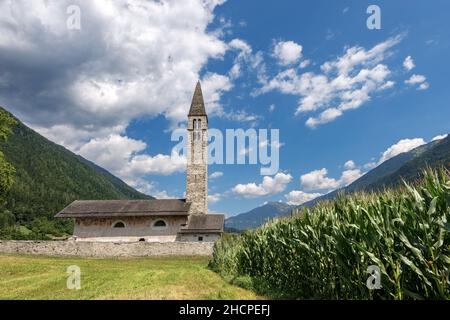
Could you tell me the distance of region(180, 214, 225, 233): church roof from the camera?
3725cm

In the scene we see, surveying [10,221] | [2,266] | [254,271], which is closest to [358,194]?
[254,271]

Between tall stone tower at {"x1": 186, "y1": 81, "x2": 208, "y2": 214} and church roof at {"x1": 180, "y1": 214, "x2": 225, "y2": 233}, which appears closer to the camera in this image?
church roof at {"x1": 180, "y1": 214, "x2": 225, "y2": 233}

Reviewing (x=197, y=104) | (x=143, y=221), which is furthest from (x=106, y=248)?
(x=197, y=104)

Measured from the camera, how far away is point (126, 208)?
40094mm

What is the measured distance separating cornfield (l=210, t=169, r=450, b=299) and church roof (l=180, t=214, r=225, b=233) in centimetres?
2605

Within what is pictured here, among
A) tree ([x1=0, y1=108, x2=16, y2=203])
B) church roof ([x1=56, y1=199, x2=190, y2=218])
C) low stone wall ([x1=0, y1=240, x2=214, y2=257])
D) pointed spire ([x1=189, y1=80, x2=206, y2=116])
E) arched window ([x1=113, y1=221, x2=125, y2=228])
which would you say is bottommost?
low stone wall ([x1=0, y1=240, x2=214, y2=257])

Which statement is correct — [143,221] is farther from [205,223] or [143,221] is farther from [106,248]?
[205,223]

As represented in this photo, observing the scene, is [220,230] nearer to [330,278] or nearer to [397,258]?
[330,278]

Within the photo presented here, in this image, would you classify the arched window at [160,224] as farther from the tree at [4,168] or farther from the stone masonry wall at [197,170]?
the tree at [4,168]

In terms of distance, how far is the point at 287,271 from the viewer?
36.4 ft

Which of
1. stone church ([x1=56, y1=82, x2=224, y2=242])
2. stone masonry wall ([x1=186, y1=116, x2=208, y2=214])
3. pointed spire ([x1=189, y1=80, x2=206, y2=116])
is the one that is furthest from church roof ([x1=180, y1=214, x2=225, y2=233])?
pointed spire ([x1=189, y1=80, x2=206, y2=116])

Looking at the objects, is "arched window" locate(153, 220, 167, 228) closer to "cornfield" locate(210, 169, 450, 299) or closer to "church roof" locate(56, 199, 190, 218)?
"church roof" locate(56, 199, 190, 218)
